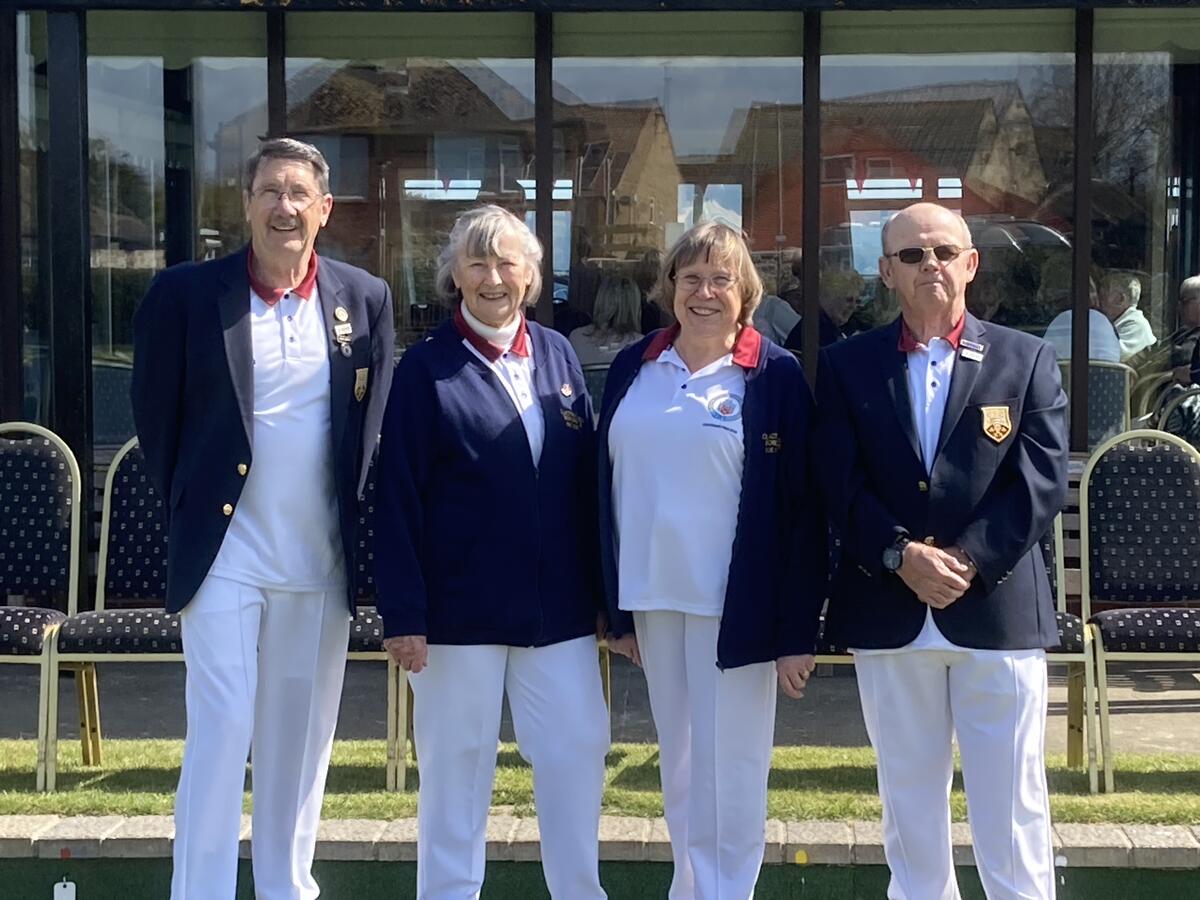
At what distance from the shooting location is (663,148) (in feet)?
24.0

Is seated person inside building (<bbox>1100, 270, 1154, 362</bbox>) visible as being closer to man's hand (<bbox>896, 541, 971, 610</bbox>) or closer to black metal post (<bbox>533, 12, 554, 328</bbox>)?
black metal post (<bbox>533, 12, 554, 328</bbox>)

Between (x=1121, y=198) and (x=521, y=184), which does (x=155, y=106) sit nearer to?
(x=521, y=184)

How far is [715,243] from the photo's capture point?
3.60m

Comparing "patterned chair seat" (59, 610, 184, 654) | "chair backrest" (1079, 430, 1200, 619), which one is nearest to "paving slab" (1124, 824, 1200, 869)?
"chair backrest" (1079, 430, 1200, 619)

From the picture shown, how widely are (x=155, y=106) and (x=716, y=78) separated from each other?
256cm

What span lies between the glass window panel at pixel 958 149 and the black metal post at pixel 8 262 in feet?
11.4

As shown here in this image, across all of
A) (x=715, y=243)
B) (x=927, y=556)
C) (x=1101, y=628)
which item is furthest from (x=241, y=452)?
(x=1101, y=628)

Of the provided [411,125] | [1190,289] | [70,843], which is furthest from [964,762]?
[411,125]

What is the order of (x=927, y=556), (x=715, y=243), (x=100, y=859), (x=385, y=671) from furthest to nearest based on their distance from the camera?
(x=385, y=671), (x=100, y=859), (x=715, y=243), (x=927, y=556)

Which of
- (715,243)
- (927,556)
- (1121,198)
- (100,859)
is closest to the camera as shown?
(927,556)

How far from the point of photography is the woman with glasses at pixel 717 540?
3.57 metres

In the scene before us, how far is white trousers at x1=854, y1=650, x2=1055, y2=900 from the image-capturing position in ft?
11.4

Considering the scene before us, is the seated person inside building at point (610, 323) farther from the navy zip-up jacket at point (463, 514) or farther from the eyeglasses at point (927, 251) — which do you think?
the eyeglasses at point (927, 251)

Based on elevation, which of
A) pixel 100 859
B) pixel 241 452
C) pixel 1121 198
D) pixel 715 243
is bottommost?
pixel 100 859
